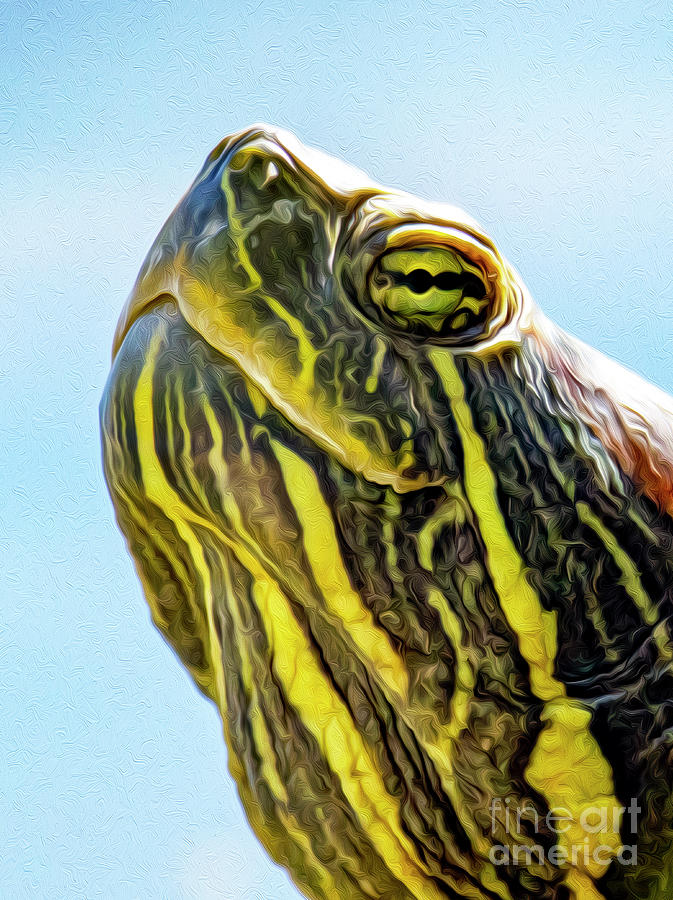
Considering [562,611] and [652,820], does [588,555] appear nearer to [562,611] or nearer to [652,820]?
[562,611]

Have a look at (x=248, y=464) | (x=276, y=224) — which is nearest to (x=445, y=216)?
(x=276, y=224)

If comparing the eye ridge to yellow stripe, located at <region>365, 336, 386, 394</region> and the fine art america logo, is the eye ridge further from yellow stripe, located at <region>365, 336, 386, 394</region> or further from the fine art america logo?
the fine art america logo

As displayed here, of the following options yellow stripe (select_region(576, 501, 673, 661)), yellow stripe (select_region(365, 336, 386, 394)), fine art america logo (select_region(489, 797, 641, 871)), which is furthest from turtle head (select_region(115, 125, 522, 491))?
fine art america logo (select_region(489, 797, 641, 871))

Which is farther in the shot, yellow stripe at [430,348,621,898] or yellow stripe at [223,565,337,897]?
yellow stripe at [223,565,337,897]

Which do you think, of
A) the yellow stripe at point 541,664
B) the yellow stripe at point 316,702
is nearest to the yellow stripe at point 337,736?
the yellow stripe at point 316,702

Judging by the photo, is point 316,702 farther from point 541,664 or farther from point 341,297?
point 341,297

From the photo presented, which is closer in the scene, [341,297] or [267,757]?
[341,297]

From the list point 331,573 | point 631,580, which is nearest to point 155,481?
point 331,573
